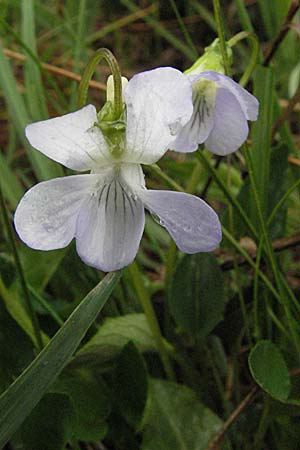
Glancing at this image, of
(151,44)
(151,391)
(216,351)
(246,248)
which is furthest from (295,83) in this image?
(151,44)

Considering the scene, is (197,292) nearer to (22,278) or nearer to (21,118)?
(22,278)

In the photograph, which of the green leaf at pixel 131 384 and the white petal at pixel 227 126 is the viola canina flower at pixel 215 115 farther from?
the green leaf at pixel 131 384

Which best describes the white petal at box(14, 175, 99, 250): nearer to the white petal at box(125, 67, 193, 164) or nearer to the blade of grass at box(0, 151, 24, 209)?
the white petal at box(125, 67, 193, 164)

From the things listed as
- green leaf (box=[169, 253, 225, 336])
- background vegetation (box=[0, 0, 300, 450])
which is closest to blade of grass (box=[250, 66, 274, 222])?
background vegetation (box=[0, 0, 300, 450])

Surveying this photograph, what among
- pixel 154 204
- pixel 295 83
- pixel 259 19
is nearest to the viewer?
pixel 154 204

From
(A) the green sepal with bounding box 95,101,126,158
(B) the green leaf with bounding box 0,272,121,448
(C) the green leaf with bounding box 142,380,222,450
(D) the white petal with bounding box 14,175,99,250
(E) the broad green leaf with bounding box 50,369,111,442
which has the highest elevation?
(A) the green sepal with bounding box 95,101,126,158

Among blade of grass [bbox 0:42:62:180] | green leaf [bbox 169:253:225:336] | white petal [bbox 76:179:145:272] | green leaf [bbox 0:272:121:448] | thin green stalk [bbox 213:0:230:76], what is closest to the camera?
green leaf [bbox 0:272:121:448]

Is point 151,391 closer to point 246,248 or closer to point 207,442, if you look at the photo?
point 207,442
